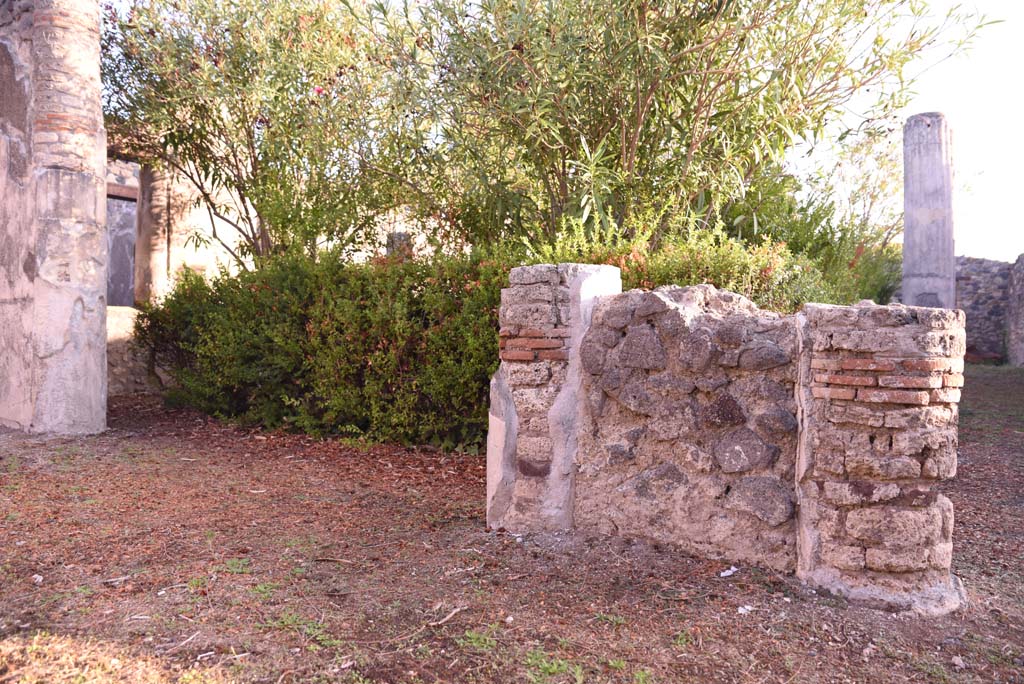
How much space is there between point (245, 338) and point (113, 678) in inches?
191

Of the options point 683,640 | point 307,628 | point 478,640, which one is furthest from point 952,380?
point 307,628

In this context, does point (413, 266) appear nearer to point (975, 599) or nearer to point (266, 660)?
point (266, 660)

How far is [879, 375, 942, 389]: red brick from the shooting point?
10.4 ft

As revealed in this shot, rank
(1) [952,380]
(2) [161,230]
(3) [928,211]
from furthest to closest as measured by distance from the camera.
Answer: (2) [161,230], (3) [928,211], (1) [952,380]

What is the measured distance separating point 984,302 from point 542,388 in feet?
49.2

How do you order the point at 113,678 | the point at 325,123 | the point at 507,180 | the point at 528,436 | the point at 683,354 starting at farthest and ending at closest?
the point at 325,123
the point at 507,180
the point at 528,436
the point at 683,354
the point at 113,678

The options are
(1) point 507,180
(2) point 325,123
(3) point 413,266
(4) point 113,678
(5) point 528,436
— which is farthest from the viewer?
(2) point 325,123

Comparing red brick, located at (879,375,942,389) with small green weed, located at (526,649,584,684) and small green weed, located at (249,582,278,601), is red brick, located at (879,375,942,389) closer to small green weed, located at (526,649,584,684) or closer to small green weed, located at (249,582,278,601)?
small green weed, located at (526,649,584,684)

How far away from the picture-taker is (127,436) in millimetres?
6969

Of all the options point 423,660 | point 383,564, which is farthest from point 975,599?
point 383,564

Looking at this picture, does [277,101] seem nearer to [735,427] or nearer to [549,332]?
[549,332]

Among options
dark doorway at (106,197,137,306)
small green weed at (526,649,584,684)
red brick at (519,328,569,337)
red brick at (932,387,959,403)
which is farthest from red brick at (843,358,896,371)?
dark doorway at (106,197,137,306)

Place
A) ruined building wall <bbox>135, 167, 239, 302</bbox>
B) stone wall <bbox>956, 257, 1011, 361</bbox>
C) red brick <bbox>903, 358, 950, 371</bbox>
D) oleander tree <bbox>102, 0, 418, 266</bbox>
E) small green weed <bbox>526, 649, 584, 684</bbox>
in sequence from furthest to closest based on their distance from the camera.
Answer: stone wall <bbox>956, 257, 1011, 361</bbox> → ruined building wall <bbox>135, 167, 239, 302</bbox> → oleander tree <bbox>102, 0, 418, 266</bbox> → red brick <bbox>903, 358, 950, 371</bbox> → small green weed <bbox>526, 649, 584, 684</bbox>

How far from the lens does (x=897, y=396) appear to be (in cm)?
319
